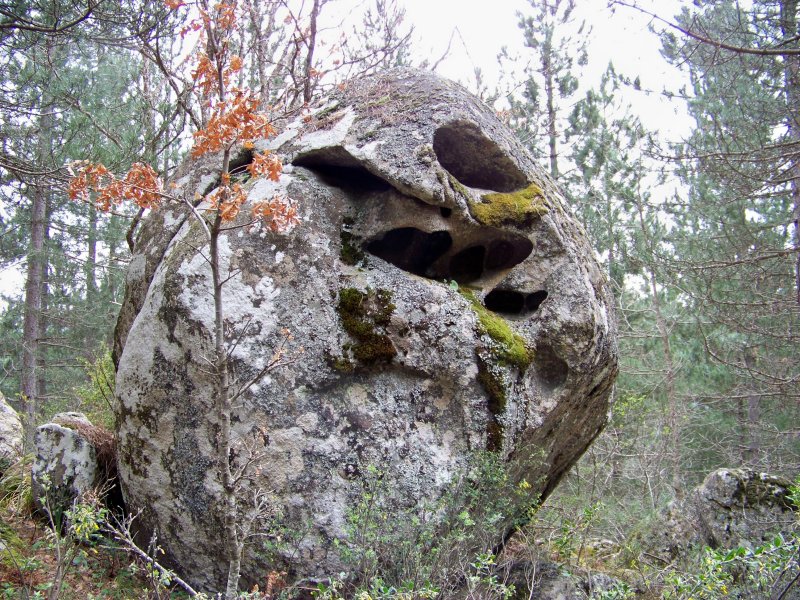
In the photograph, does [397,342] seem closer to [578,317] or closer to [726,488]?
[578,317]

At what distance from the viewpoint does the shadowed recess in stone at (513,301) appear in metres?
4.44

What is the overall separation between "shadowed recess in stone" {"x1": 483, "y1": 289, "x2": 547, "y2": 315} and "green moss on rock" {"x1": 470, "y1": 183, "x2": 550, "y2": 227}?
0.53m

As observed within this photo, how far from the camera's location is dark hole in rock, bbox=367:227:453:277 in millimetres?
4601

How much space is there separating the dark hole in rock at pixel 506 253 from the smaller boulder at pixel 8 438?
177 inches

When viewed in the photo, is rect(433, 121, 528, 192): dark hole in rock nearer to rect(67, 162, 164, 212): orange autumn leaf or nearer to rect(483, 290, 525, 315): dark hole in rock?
rect(483, 290, 525, 315): dark hole in rock

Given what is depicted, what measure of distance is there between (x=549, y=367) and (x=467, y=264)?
3.44 feet

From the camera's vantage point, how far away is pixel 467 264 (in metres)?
4.73

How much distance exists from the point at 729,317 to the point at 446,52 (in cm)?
486

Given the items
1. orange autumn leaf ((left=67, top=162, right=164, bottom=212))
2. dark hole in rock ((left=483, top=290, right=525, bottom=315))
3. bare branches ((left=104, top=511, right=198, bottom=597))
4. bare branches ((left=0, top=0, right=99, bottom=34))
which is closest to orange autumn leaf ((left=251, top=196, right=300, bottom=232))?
orange autumn leaf ((left=67, top=162, right=164, bottom=212))

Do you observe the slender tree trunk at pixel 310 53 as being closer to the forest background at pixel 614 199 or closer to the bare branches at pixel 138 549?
the forest background at pixel 614 199

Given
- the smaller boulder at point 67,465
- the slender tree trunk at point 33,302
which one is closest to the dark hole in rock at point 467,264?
the smaller boulder at point 67,465

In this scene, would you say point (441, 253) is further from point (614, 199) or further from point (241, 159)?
point (614, 199)

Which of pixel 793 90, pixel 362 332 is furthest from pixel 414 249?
pixel 793 90

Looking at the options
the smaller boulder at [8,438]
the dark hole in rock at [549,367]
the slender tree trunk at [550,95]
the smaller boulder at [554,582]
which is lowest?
the smaller boulder at [554,582]
